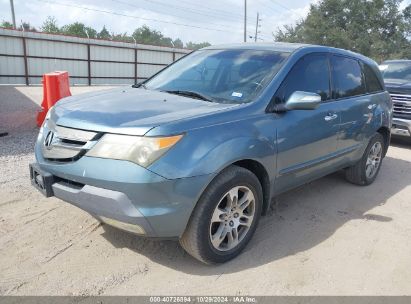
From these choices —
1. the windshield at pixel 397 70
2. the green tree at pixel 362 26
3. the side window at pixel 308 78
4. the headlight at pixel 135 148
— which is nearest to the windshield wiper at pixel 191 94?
the side window at pixel 308 78

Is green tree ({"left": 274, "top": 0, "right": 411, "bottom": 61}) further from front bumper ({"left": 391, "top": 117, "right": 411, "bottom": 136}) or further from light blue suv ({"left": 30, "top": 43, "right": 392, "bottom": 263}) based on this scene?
light blue suv ({"left": 30, "top": 43, "right": 392, "bottom": 263})

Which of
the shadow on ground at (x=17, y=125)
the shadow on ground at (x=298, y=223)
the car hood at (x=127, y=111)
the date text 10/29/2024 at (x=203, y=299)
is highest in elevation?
the car hood at (x=127, y=111)

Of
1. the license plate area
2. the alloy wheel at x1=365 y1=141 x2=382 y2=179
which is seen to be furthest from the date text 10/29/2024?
the alloy wheel at x1=365 y1=141 x2=382 y2=179

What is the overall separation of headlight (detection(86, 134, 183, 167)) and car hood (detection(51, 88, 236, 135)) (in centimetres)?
6

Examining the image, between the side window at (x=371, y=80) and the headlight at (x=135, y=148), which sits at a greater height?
the side window at (x=371, y=80)

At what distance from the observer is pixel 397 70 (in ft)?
32.6

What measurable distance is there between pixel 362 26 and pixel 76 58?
30081 millimetres

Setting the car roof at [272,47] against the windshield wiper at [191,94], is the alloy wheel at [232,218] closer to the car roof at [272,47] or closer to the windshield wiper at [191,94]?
the windshield wiper at [191,94]

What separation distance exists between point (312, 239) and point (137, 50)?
854 inches

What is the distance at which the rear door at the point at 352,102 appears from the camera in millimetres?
4598

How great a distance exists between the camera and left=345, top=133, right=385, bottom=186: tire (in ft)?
17.6

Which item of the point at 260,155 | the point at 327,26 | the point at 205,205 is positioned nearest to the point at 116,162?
the point at 205,205

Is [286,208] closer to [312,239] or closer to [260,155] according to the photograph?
[312,239]

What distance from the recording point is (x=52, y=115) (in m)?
3.41
